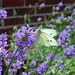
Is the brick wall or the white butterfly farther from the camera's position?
the brick wall

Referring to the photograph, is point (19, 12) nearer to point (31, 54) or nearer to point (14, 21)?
point (14, 21)

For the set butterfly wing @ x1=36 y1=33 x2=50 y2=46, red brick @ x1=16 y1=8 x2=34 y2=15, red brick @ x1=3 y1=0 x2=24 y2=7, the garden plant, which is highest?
red brick @ x1=3 y1=0 x2=24 y2=7

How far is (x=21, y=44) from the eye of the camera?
0.68m

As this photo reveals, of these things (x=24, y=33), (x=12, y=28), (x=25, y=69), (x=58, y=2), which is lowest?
(x=25, y=69)

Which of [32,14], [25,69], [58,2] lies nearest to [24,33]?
[25,69]

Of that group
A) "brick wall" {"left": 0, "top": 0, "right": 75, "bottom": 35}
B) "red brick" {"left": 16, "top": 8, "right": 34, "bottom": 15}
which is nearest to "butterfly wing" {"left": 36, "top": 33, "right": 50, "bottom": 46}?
"brick wall" {"left": 0, "top": 0, "right": 75, "bottom": 35}

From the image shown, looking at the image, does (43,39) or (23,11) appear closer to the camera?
(43,39)

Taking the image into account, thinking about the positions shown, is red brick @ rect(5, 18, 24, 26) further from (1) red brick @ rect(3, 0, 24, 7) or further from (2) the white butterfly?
(2) the white butterfly

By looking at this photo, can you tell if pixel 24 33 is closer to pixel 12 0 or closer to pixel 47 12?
pixel 12 0

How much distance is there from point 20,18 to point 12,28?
13 centimetres

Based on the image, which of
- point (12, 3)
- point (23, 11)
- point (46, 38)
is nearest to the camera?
point (46, 38)

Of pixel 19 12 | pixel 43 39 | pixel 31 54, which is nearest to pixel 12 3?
pixel 19 12

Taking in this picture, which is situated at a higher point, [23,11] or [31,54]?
[23,11]

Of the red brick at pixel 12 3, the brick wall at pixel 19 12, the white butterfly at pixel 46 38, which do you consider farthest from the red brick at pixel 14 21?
the white butterfly at pixel 46 38
